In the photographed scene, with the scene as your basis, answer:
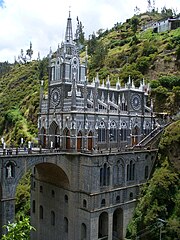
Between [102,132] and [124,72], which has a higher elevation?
[124,72]

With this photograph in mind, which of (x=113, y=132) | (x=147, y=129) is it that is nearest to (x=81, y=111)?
(x=113, y=132)

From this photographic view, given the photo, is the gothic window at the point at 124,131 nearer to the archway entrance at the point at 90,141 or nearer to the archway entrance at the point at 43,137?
the archway entrance at the point at 90,141

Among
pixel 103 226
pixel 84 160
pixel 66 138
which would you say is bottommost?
pixel 103 226

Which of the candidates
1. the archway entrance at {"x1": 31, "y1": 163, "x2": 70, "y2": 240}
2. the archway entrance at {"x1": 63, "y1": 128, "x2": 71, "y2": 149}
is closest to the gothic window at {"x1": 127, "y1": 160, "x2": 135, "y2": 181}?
the archway entrance at {"x1": 31, "y1": 163, "x2": 70, "y2": 240}

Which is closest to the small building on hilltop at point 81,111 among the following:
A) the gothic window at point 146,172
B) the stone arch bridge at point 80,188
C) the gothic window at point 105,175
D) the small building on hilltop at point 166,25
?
the stone arch bridge at point 80,188

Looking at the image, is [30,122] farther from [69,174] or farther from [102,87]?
[69,174]

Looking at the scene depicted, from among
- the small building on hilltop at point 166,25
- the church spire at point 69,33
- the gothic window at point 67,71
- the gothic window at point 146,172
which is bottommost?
the gothic window at point 146,172

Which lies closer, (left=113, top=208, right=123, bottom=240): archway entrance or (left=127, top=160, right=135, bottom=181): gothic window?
(left=113, top=208, right=123, bottom=240): archway entrance

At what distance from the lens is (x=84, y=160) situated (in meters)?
42.3

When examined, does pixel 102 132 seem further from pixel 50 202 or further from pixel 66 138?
pixel 50 202

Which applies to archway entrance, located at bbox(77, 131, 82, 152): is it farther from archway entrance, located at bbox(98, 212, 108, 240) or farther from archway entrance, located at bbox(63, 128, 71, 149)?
archway entrance, located at bbox(98, 212, 108, 240)

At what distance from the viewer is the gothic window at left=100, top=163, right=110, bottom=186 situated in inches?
1686

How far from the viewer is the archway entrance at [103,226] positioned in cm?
4366

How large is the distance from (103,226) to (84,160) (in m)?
10.4
